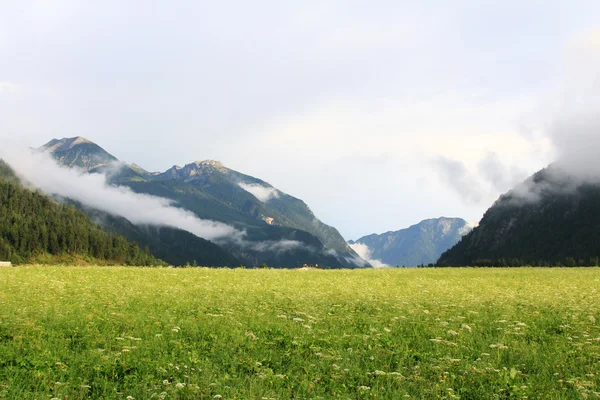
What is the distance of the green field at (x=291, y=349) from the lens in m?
11.9

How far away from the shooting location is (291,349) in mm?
14914

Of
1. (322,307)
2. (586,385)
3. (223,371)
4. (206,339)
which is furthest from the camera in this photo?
(322,307)

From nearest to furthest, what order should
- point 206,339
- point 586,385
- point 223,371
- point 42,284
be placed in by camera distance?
point 586,385 → point 223,371 → point 206,339 → point 42,284

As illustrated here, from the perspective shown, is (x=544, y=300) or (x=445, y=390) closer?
(x=445, y=390)

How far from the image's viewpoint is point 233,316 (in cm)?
1948

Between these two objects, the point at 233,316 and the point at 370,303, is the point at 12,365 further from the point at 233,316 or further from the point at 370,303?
the point at 370,303

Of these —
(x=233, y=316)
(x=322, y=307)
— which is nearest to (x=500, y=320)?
(x=322, y=307)

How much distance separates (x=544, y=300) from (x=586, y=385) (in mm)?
14295

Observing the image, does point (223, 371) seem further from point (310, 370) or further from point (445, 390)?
point (445, 390)

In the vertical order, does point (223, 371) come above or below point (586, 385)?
below

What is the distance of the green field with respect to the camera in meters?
11.9

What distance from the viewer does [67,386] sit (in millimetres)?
11867

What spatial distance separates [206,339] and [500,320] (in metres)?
12.3

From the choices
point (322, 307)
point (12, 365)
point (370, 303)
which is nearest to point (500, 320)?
point (370, 303)
